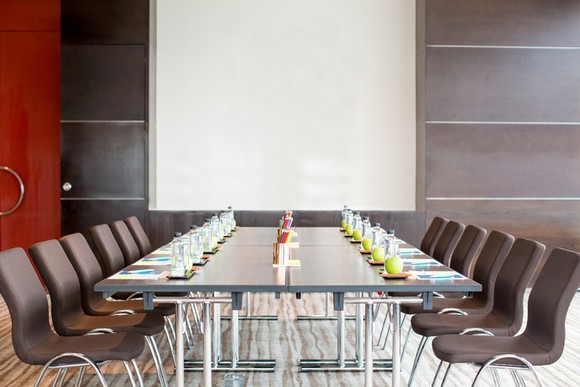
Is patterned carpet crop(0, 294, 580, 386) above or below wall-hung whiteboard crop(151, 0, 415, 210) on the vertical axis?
below

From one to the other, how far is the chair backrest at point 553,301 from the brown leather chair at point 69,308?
6.93 feet

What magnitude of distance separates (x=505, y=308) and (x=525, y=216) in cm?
405

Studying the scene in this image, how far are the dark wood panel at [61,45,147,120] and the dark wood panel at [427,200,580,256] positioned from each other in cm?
372

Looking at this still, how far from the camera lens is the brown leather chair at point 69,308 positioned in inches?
132

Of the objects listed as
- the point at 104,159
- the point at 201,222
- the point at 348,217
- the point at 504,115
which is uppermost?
the point at 504,115

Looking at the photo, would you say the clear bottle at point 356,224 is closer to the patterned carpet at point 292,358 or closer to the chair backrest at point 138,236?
the patterned carpet at point 292,358

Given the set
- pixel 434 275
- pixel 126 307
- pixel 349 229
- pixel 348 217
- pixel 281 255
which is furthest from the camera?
pixel 348 217

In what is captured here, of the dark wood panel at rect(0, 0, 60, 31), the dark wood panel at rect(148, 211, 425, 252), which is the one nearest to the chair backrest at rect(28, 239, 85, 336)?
the dark wood panel at rect(148, 211, 425, 252)

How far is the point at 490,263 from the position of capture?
159 inches

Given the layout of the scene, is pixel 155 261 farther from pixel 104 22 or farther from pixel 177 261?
pixel 104 22

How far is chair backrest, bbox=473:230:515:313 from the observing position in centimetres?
393

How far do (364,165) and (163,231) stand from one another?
2650mm

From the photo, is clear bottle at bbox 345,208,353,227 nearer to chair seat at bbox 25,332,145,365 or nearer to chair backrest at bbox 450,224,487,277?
chair backrest at bbox 450,224,487,277

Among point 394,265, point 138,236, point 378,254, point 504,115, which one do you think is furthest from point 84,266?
point 504,115
